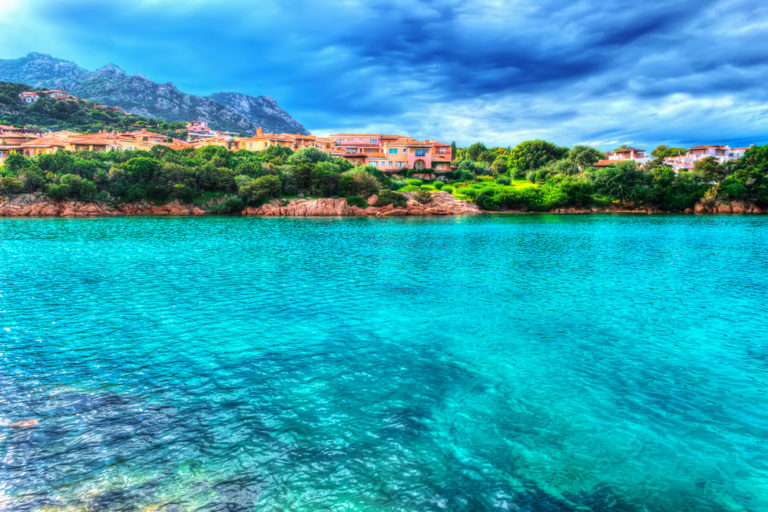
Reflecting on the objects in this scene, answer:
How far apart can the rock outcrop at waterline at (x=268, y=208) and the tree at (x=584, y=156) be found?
5451 cm

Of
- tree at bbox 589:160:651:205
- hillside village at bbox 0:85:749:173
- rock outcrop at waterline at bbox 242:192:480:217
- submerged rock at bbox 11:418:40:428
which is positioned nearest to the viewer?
submerged rock at bbox 11:418:40:428

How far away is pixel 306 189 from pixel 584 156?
3602 inches

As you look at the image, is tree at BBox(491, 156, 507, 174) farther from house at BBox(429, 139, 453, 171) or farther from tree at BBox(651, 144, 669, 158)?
tree at BBox(651, 144, 669, 158)

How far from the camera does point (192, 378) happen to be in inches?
521

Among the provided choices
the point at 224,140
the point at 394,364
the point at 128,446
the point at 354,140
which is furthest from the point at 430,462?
the point at 224,140

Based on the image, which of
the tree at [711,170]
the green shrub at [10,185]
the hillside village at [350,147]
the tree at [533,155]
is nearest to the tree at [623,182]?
the tree at [711,170]

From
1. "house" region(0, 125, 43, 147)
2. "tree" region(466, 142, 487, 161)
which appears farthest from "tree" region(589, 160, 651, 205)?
"house" region(0, 125, 43, 147)

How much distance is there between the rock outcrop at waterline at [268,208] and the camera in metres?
84.1

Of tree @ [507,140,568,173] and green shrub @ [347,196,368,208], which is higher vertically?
tree @ [507,140,568,173]

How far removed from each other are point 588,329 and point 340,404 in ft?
41.2

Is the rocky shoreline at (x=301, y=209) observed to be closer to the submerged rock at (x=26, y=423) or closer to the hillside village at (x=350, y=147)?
the hillside village at (x=350, y=147)

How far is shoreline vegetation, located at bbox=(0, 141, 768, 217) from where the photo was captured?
3418 inches

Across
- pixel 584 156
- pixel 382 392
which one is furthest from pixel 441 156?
pixel 382 392

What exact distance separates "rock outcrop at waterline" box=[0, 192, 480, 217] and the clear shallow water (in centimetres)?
6514
